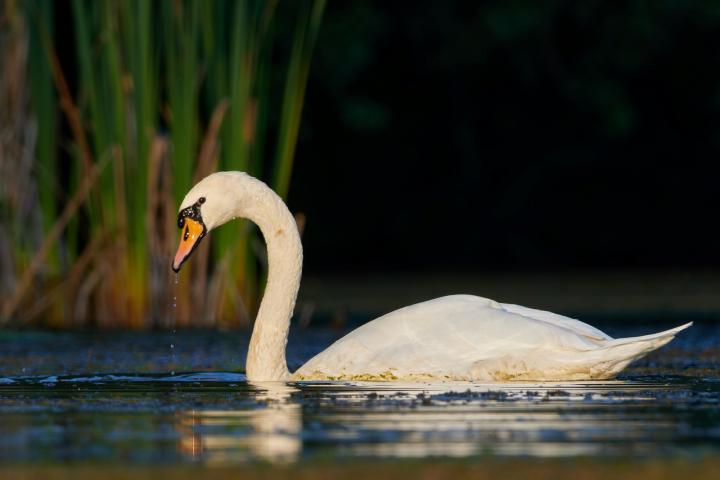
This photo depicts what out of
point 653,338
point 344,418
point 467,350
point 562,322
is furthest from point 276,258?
point 344,418

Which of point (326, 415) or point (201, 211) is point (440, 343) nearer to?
point (201, 211)

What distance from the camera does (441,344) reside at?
29.9 ft

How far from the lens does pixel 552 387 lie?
8781 millimetres

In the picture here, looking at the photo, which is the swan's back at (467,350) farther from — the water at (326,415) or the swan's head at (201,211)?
the swan's head at (201,211)

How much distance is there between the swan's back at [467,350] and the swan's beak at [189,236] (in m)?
Result: 0.84

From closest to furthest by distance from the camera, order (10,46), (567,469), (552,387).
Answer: (567,469), (552,387), (10,46)

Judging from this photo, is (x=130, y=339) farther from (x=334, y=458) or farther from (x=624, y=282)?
(x=624, y=282)

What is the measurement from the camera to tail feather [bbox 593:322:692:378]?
28.5 ft

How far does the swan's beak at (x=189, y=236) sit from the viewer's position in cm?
929

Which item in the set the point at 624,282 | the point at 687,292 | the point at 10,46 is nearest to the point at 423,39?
the point at 624,282

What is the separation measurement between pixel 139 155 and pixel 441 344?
4.61 m

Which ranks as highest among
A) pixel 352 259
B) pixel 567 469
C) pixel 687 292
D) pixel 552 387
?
pixel 352 259

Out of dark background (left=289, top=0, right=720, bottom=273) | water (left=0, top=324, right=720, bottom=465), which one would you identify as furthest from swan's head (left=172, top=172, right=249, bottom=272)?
dark background (left=289, top=0, right=720, bottom=273)

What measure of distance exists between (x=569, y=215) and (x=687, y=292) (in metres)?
12.4
